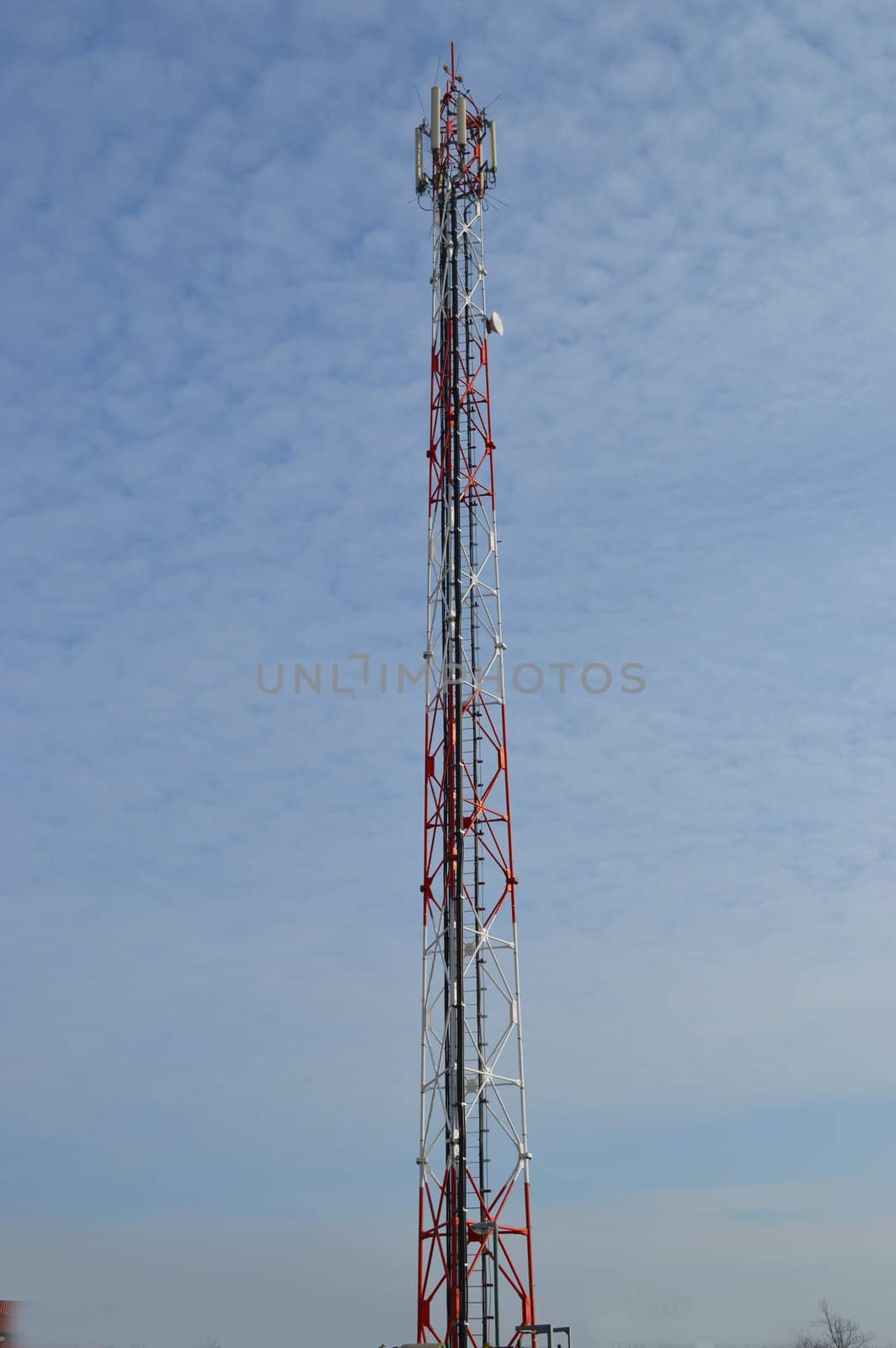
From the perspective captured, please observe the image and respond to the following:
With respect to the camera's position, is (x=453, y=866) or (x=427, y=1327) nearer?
(x=427, y=1327)

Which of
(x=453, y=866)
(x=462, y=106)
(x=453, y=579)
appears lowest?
(x=453, y=866)

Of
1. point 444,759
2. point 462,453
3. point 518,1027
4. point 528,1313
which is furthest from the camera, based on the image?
point 462,453

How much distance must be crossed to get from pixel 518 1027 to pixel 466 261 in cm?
3554

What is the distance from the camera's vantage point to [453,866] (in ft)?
188

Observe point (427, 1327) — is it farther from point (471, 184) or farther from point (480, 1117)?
point (471, 184)

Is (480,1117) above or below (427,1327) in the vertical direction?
above

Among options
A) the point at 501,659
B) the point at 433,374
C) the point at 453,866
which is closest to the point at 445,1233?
the point at 453,866

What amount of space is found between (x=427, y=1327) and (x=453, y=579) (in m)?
30.4

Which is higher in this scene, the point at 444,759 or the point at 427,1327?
the point at 444,759

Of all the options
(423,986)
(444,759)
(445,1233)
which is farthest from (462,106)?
(445,1233)

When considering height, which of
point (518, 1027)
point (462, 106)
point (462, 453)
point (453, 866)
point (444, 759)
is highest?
point (462, 106)

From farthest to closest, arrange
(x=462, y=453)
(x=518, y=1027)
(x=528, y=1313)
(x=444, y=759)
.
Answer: (x=462, y=453) → (x=444, y=759) → (x=518, y=1027) → (x=528, y=1313)

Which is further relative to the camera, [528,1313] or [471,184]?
[471,184]

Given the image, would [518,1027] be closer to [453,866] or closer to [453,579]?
[453,866]
